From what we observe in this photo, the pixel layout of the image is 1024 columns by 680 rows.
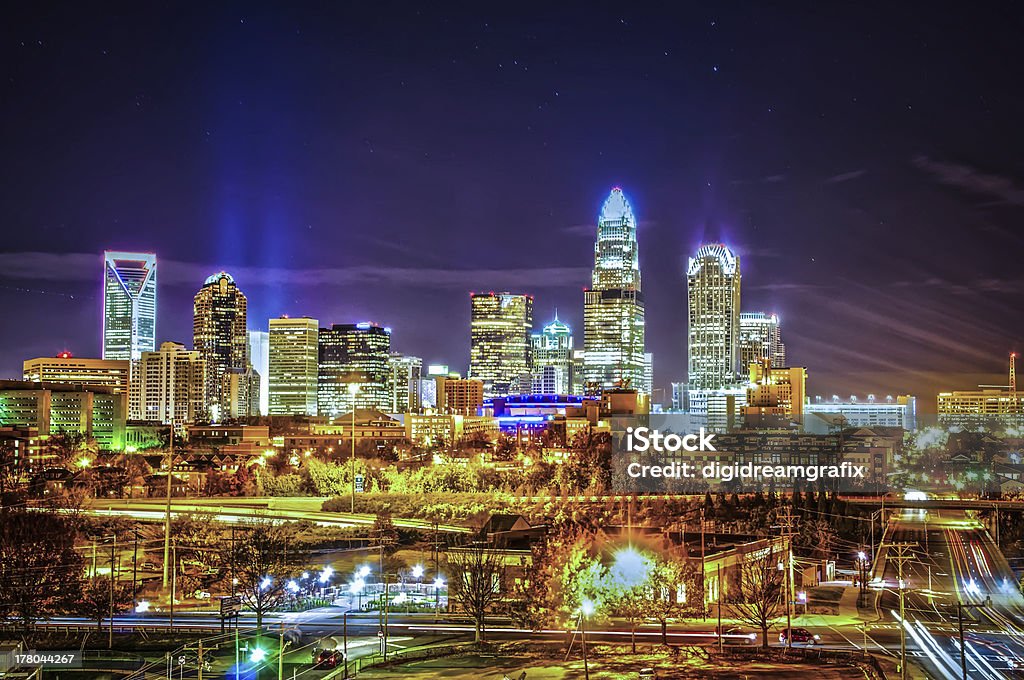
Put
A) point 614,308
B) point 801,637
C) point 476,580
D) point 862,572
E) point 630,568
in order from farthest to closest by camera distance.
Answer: point 614,308 → point 862,572 → point 630,568 → point 476,580 → point 801,637

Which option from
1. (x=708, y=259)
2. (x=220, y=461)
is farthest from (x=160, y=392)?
(x=708, y=259)

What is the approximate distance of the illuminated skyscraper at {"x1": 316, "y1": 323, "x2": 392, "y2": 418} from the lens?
8762cm

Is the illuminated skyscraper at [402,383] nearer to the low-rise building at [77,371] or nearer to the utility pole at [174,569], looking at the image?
the low-rise building at [77,371]

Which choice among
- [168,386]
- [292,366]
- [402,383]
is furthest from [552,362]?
[168,386]

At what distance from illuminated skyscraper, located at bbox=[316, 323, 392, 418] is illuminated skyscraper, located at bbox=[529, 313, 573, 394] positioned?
17.4 metres

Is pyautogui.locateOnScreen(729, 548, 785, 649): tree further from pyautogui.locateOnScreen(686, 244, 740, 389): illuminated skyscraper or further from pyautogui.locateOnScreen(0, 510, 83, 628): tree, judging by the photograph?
pyautogui.locateOnScreen(686, 244, 740, 389): illuminated skyscraper

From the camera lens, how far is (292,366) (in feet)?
300

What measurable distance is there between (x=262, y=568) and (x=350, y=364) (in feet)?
244

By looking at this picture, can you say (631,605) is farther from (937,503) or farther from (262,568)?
(937,503)

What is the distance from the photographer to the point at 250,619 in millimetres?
15055

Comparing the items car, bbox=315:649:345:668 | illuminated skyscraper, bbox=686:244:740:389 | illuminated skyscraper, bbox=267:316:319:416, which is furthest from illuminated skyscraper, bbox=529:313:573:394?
car, bbox=315:649:345:668

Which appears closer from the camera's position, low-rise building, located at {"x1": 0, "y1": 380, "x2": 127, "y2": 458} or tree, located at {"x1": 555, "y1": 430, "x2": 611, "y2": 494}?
tree, located at {"x1": 555, "y1": 430, "x2": 611, "y2": 494}

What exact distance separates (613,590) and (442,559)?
404 cm

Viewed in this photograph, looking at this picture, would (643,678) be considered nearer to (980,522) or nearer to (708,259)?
(980,522)
